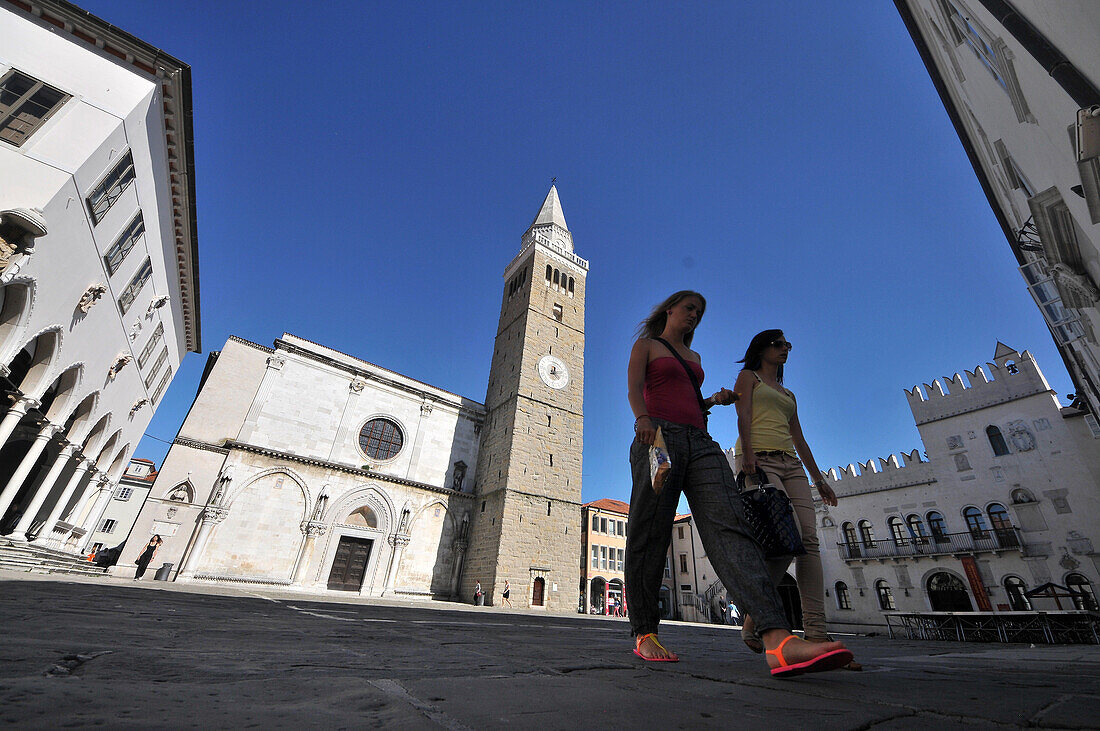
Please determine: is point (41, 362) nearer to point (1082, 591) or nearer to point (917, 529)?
point (917, 529)

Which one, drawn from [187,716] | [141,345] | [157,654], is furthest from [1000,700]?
Result: [141,345]

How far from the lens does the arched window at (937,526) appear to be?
61.2ft

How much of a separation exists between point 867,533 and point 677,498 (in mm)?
23823

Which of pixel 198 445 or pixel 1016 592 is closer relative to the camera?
pixel 1016 592

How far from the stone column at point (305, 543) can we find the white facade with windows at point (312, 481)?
4 centimetres

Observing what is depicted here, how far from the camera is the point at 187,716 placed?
0.77 m

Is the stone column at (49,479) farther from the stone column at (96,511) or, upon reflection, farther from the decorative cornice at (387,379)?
the decorative cornice at (387,379)

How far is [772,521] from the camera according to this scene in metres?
2.44

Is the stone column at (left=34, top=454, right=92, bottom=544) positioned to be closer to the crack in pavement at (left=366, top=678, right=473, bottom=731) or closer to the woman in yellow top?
the crack in pavement at (left=366, top=678, right=473, bottom=731)

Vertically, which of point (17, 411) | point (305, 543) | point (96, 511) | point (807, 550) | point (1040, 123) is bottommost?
point (807, 550)

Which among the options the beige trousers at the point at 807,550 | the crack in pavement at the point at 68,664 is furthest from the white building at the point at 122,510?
the beige trousers at the point at 807,550

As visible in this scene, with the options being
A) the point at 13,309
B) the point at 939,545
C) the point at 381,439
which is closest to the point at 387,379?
the point at 381,439

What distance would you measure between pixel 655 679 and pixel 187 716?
1.41 meters

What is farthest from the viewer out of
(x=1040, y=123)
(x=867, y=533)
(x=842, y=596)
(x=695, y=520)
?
(x=867, y=533)
